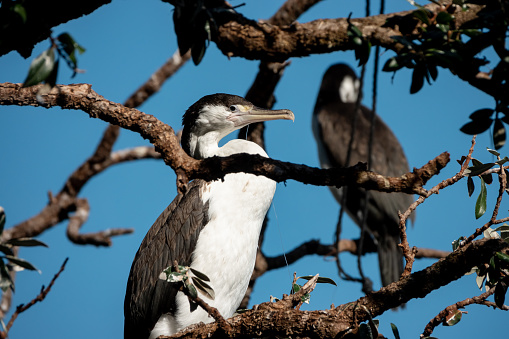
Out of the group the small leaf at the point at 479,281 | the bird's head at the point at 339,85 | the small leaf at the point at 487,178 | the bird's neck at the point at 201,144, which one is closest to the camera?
the small leaf at the point at 487,178

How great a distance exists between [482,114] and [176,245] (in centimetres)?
231

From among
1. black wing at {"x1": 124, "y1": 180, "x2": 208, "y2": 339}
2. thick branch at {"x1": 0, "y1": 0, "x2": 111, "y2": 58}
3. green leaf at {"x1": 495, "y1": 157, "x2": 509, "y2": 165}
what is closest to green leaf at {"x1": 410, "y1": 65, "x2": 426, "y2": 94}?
green leaf at {"x1": 495, "y1": 157, "x2": 509, "y2": 165}

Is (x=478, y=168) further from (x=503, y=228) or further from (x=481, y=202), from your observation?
(x=503, y=228)

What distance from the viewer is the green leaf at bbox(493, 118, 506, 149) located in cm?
193

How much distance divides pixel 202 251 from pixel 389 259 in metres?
3.52

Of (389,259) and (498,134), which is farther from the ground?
(389,259)

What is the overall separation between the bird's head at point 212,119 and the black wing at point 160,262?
0.42 m

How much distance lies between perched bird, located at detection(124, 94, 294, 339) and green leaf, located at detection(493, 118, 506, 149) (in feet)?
6.40

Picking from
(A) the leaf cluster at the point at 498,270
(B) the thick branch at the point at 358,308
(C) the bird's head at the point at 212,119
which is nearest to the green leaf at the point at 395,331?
(B) the thick branch at the point at 358,308

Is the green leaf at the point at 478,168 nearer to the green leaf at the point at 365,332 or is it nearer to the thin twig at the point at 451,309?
the thin twig at the point at 451,309

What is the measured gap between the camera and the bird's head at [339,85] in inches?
337

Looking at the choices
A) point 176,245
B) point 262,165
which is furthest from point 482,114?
point 176,245

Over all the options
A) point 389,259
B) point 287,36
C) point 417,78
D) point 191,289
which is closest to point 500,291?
point 417,78

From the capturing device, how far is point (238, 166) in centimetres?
225
